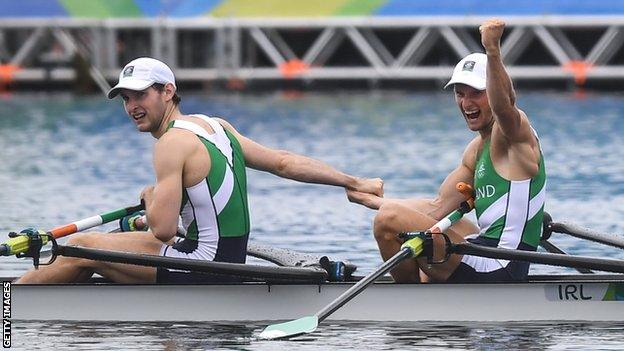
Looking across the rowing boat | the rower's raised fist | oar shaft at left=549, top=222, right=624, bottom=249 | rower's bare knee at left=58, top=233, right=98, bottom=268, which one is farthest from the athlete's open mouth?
rower's bare knee at left=58, top=233, right=98, bottom=268

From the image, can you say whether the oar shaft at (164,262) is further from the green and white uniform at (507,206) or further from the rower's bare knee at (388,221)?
the green and white uniform at (507,206)

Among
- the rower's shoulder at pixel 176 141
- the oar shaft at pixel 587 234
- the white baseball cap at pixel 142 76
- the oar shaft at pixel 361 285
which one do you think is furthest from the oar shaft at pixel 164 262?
the oar shaft at pixel 587 234

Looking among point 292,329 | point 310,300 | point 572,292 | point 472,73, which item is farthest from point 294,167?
point 572,292

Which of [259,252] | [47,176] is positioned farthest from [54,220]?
[259,252]

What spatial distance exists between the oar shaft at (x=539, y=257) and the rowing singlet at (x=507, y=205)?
328mm

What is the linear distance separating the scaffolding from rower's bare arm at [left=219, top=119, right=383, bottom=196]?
1492 inches

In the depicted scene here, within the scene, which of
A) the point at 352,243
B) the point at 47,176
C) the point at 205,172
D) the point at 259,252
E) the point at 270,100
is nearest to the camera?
the point at 205,172

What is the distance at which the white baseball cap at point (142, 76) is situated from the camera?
513 inches

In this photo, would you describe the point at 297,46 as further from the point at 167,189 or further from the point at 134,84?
the point at 167,189

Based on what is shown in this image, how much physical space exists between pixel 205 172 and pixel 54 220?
10233 mm

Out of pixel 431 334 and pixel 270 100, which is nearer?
pixel 431 334

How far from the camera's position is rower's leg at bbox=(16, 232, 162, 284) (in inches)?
519

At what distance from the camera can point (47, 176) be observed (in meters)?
29.5

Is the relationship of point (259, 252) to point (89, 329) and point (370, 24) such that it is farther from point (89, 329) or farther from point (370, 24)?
point (370, 24)
